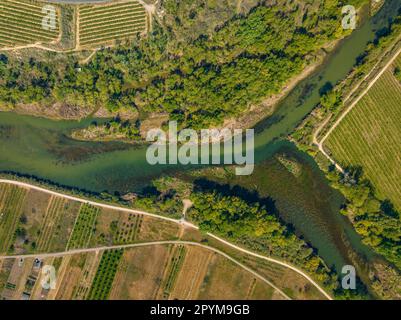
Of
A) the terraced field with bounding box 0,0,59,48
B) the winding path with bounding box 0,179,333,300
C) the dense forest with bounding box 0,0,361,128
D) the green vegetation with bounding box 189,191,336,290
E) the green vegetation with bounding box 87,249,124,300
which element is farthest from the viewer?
the terraced field with bounding box 0,0,59,48

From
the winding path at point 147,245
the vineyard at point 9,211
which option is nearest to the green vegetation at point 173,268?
the winding path at point 147,245

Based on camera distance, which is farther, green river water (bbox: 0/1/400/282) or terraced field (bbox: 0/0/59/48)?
terraced field (bbox: 0/0/59/48)

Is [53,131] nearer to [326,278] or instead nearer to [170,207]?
[170,207]

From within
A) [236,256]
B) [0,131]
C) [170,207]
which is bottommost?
[236,256]

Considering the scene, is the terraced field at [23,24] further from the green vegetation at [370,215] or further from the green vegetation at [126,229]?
the green vegetation at [370,215]

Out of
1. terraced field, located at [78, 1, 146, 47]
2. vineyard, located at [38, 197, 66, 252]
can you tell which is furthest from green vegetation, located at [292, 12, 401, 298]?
vineyard, located at [38, 197, 66, 252]

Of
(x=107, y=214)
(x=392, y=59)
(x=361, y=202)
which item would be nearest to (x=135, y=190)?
(x=107, y=214)

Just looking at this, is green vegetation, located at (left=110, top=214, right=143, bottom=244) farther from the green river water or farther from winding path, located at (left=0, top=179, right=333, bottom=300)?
the green river water
